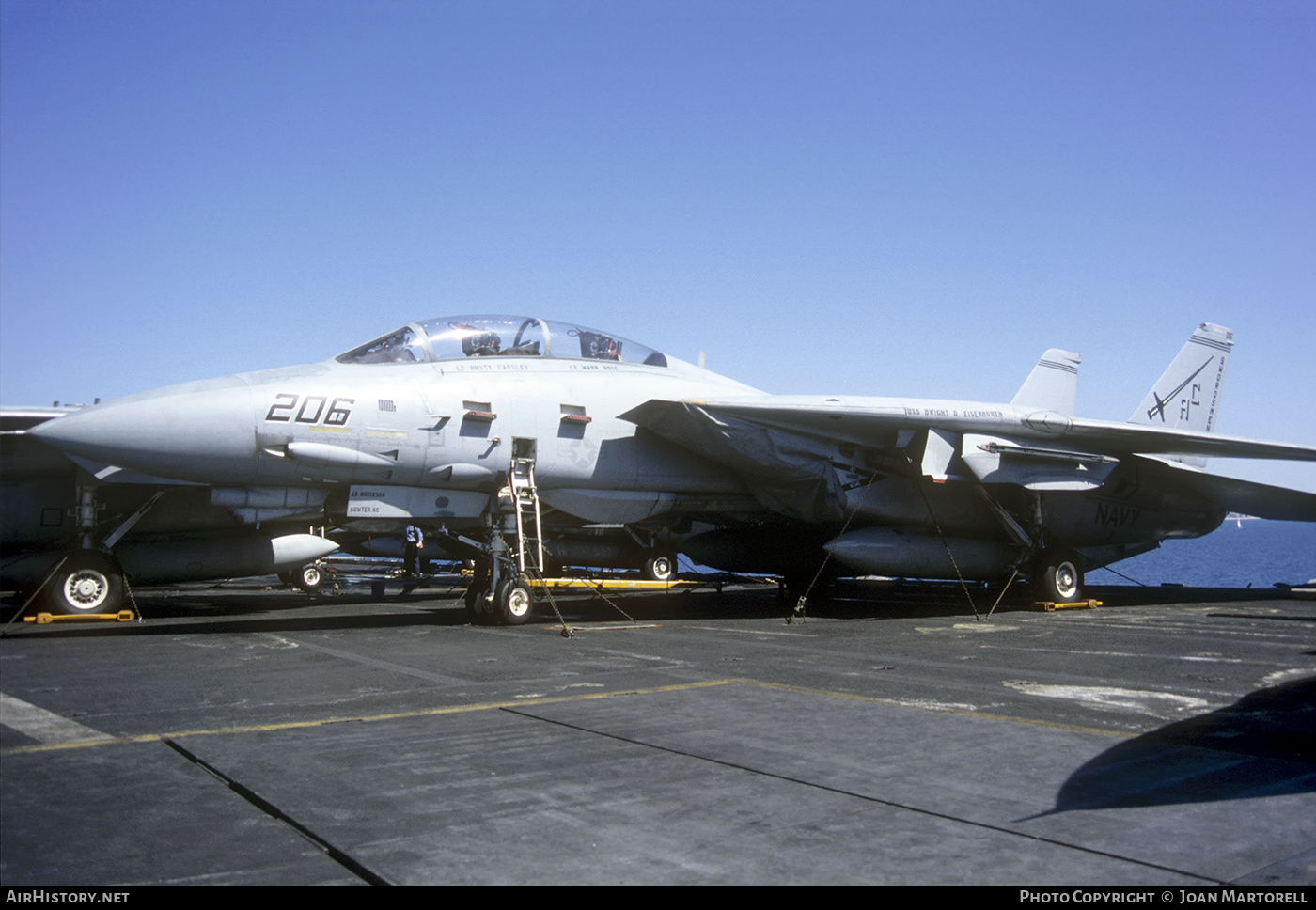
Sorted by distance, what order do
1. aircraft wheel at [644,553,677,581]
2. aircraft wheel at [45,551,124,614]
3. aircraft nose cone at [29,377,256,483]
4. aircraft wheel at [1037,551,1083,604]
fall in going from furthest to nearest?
aircraft wheel at [644,553,677,581] → aircraft wheel at [1037,551,1083,604] → aircraft wheel at [45,551,124,614] → aircraft nose cone at [29,377,256,483]

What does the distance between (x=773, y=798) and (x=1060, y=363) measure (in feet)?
49.0

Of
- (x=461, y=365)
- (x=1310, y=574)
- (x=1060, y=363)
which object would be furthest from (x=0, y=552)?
(x=1310, y=574)

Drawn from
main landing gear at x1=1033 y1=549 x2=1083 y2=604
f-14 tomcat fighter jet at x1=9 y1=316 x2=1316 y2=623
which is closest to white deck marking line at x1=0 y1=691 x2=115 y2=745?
f-14 tomcat fighter jet at x1=9 y1=316 x2=1316 y2=623

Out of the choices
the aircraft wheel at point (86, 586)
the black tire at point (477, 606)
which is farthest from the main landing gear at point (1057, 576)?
the aircraft wheel at point (86, 586)

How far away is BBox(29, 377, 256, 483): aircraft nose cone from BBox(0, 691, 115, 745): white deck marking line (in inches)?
147

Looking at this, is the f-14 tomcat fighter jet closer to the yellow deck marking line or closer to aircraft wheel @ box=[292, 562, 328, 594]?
aircraft wheel @ box=[292, 562, 328, 594]

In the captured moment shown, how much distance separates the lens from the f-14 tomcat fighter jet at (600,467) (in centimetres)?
988

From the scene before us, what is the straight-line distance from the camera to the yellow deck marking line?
480cm

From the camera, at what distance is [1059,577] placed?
1468 centimetres

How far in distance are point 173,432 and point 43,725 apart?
4.54 metres

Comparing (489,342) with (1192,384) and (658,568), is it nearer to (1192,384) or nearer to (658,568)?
(658,568)

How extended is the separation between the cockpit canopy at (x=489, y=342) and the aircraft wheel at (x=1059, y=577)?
22.9ft

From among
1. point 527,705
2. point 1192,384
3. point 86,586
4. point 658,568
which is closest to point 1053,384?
point 1192,384

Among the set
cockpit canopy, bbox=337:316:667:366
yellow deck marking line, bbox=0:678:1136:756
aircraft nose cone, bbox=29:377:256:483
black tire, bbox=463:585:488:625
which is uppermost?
cockpit canopy, bbox=337:316:667:366
